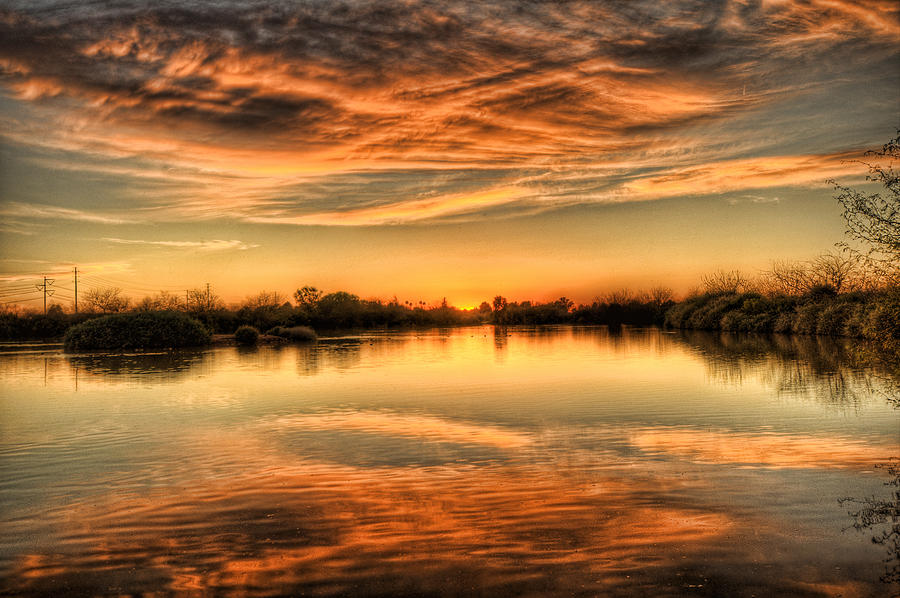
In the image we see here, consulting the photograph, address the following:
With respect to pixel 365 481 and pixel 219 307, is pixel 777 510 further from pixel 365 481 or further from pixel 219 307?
pixel 219 307

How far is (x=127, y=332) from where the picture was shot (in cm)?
3500

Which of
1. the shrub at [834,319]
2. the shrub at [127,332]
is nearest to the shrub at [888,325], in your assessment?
the shrub at [834,319]

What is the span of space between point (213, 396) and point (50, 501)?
8.86 meters

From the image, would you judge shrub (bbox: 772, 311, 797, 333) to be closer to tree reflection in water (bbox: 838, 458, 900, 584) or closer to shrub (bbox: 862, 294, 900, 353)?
shrub (bbox: 862, 294, 900, 353)

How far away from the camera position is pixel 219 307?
58.4 meters

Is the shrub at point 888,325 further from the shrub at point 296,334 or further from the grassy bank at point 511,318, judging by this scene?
the shrub at point 296,334

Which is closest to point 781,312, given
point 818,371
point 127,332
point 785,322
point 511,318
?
point 785,322

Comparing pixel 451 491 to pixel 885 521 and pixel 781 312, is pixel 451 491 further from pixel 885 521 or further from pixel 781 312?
pixel 781 312

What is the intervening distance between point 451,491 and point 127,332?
32427mm

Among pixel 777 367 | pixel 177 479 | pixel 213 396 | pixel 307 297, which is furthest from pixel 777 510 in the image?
pixel 307 297

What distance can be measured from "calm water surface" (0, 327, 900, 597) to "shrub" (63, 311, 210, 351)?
19798 mm

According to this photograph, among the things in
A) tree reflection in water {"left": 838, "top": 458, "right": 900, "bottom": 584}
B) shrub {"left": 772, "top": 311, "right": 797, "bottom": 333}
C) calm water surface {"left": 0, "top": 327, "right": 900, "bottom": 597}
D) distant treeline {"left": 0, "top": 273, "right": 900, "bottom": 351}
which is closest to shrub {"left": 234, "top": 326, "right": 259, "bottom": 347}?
distant treeline {"left": 0, "top": 273, "right": 900, "bottom": 351}

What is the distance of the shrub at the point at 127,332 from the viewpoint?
34656 mm

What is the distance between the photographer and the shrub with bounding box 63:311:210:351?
114 ft
